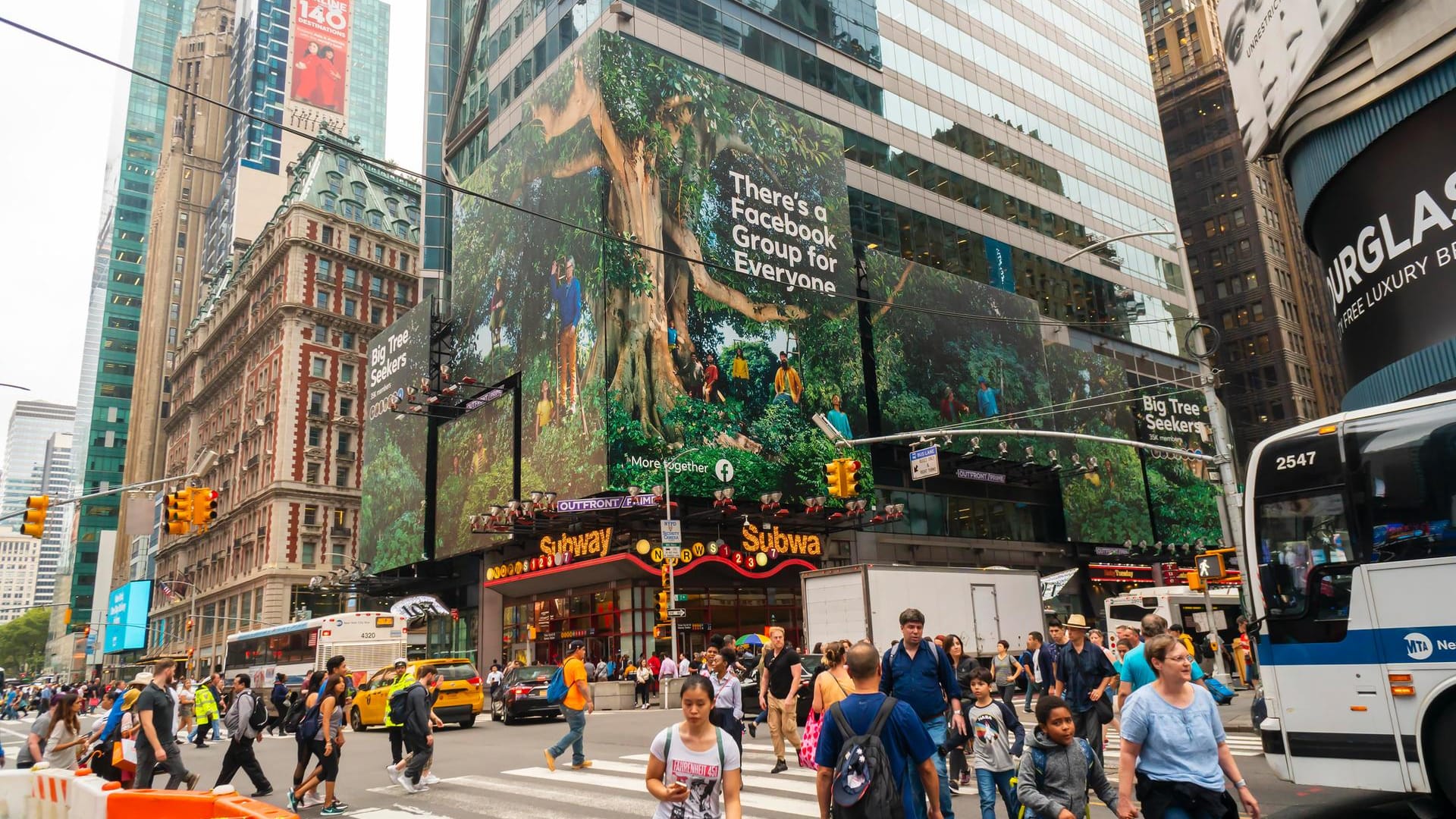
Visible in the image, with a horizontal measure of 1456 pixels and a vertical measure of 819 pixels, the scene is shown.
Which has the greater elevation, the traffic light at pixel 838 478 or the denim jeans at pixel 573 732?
the traffic light at pixel 838 478

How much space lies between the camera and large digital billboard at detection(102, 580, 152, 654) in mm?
92250

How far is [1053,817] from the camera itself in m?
5.81

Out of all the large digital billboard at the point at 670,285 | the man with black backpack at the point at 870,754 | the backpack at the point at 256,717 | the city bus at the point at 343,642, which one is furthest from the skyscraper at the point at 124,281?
the man with black backpack at the point at 870,754

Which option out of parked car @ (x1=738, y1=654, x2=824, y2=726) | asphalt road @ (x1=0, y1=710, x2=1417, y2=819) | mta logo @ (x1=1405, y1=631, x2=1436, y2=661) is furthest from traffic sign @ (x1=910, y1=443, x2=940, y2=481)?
mta logo @ (x1=1405, y1=631, x2=1436, y2=661)

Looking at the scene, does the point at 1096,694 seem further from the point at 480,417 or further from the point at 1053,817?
the point at 480,417

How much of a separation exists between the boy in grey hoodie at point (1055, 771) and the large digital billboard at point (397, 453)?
153 feet

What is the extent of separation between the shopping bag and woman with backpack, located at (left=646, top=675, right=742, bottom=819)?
986cm

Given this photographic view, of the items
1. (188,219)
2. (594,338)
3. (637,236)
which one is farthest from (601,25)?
(188,219)

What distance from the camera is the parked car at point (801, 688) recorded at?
48.2 ft

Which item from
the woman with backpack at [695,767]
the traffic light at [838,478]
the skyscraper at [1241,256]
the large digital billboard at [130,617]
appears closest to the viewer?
the woman with backpack at [695,767]

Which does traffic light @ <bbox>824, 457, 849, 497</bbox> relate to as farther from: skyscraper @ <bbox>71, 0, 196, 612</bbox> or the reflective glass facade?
skyscraper @ <bbox>71, 0, 196, 612</bbox>

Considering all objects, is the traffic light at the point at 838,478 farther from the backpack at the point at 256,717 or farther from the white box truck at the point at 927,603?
the backpack at the point at 256,717

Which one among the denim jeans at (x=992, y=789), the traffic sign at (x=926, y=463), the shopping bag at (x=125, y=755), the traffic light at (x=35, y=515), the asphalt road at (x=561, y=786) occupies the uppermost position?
the traffic sign at (x=926, y=463)

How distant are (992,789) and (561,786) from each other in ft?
23.2
